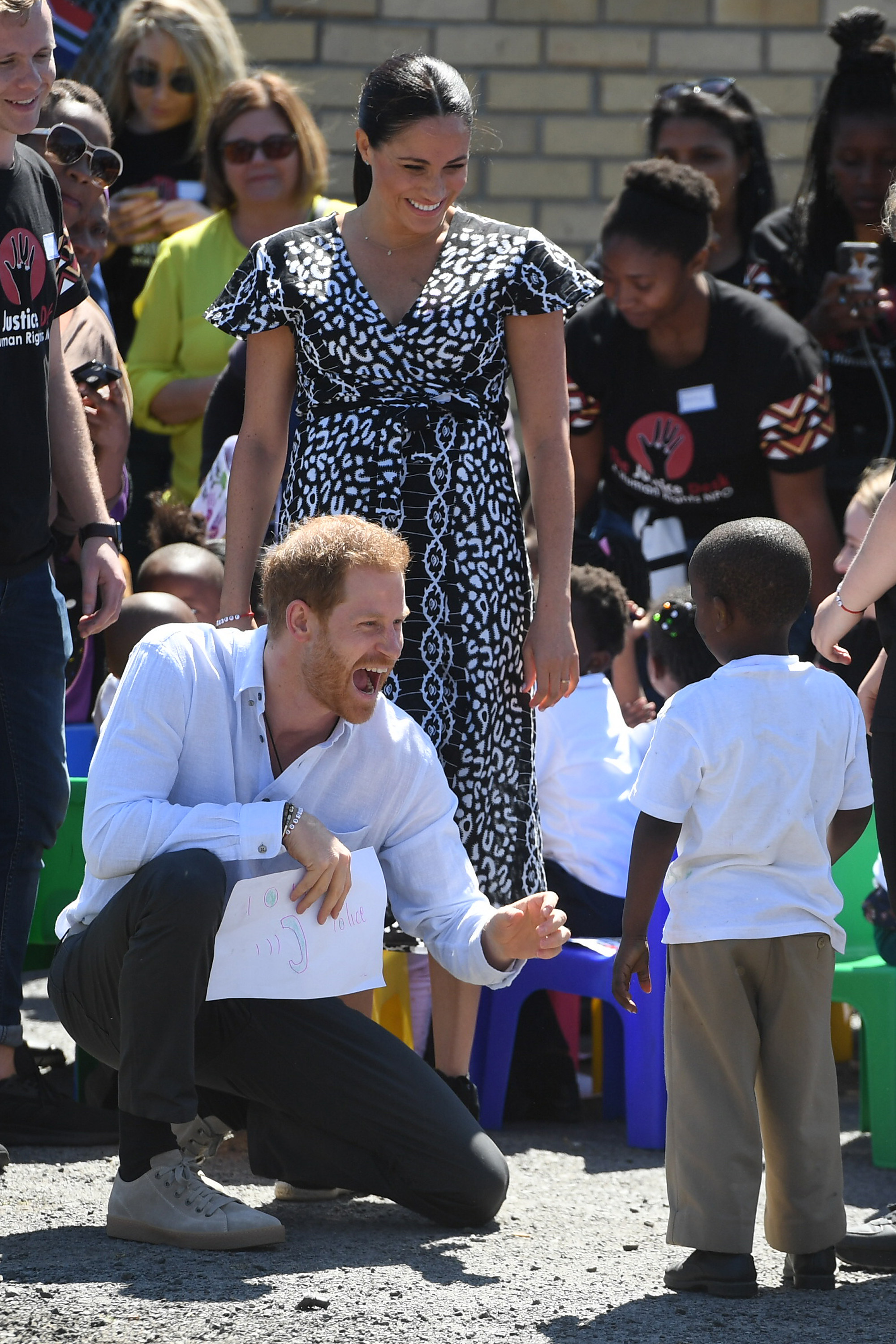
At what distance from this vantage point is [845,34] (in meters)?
5.69

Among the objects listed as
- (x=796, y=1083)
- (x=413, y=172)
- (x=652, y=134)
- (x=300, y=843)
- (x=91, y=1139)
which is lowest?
(x=91, y=1139)

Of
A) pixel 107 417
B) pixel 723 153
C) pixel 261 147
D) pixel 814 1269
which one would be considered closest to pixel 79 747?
pixel 107 417

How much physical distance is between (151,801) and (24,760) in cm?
45

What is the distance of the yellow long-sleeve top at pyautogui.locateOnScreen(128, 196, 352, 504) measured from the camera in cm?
552

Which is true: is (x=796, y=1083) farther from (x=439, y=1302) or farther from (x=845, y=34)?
(x=845, y=34)

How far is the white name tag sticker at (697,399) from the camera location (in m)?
4.74

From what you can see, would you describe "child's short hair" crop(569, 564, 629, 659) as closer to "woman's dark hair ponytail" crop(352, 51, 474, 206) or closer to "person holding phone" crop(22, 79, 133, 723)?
"person holding phone" crop(22, 79, 133, 723)

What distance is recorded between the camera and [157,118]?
597cm

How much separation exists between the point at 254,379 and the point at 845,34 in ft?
10.1

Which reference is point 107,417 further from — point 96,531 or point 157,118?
point 157,118

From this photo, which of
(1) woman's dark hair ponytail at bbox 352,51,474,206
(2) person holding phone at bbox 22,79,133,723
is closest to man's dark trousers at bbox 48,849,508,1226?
(2) person holding phone at bbox 22,79,133,723

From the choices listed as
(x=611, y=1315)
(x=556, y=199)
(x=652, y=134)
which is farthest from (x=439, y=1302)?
(x=556, y=199)

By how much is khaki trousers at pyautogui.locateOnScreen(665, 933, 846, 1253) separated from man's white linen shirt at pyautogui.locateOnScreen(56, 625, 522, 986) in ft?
1.29

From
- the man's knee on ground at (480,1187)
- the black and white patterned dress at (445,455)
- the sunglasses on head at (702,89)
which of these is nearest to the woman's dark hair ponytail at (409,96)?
the black and white patterned dress at (445,455)
